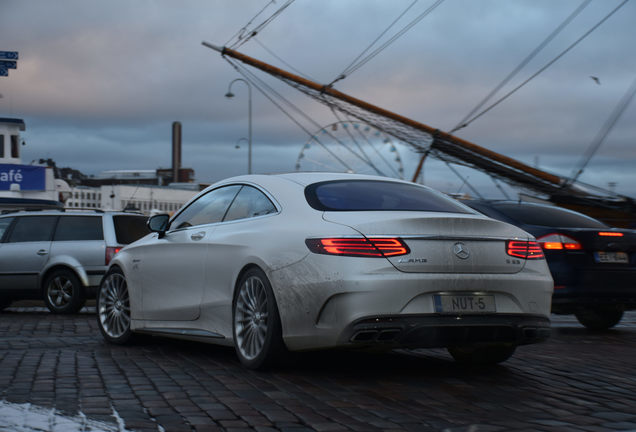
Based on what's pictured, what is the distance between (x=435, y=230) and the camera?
5633 mm

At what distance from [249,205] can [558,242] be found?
420cm

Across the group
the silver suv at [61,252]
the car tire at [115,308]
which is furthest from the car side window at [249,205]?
the silver suv at [61,252]

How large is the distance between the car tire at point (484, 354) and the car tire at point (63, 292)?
7.64 meters

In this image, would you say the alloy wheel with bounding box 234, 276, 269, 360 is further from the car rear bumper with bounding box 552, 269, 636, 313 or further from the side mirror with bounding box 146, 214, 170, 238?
the car rear bumper with bounding box 552, 269, 636, 313

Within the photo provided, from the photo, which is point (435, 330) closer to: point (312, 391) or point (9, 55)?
point (312, 391)

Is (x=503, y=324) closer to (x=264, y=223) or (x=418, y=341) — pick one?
(x=418, y=341)

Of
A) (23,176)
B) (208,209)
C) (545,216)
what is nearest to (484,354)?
(208,209)

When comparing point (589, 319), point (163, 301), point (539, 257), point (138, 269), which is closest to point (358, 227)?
point (539, 257)

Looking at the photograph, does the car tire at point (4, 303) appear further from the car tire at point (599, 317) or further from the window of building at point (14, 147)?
the window of building at point (14, 147)

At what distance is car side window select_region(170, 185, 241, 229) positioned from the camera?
7098mm

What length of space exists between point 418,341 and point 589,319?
5.84 meters

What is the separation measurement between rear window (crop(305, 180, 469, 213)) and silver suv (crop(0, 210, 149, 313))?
7.31m

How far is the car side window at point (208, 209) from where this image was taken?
23.3 ft

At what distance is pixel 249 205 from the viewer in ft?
22.0
